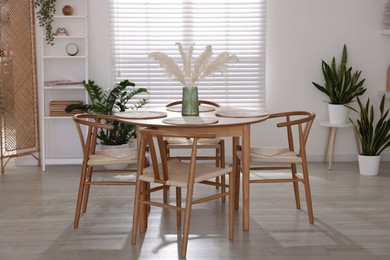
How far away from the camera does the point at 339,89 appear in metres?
6.48

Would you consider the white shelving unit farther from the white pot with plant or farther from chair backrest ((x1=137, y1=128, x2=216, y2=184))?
chair backrest ((x1=137, y1=128, x2=216, y2=184))

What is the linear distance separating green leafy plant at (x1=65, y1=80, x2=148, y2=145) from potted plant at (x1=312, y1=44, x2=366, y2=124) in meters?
1.85

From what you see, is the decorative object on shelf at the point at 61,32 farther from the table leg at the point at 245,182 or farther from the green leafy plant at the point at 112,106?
the table leg at the point at 245,182

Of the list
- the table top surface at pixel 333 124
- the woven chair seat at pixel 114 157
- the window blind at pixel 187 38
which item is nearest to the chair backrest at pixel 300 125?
the woven chair seat at pixel 114 157

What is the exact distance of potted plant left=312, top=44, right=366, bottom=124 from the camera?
6.45 meters

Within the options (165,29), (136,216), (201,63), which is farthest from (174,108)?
(165,29)

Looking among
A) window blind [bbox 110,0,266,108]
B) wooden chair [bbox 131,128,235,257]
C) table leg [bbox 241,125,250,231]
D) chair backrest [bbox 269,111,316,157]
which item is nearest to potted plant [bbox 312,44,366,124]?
window blind [bbox 110,0,266,108]

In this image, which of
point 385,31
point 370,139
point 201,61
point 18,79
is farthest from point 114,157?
point 385,31

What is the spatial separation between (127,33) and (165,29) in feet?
1.29

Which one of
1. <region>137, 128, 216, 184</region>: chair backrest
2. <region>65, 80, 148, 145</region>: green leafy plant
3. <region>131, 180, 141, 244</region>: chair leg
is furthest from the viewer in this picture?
<region>65, 80, 148, 145</region>: green leafy plant

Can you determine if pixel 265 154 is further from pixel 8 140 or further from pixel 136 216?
pixel 8 140

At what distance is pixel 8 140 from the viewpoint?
648 centimetres

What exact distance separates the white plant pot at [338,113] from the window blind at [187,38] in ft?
2.42

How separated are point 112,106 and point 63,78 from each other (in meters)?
0.68
